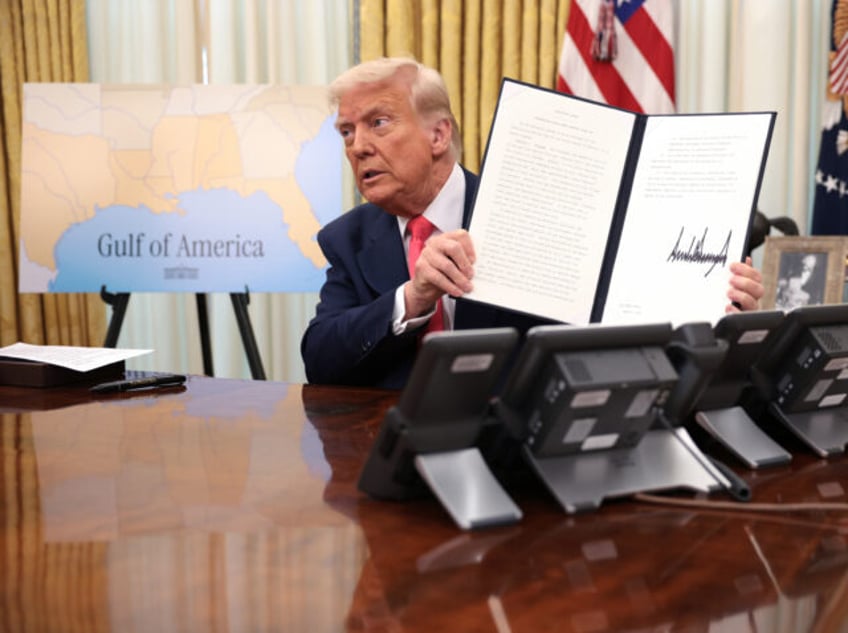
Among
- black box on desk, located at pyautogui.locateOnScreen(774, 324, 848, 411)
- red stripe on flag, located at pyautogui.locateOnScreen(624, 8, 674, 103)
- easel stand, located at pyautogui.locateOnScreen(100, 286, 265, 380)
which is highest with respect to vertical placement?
red stripe on flag, located at pyautogui.locateOnScreen(624, 8, 674, 103)

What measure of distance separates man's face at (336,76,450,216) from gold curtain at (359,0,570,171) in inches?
68.9

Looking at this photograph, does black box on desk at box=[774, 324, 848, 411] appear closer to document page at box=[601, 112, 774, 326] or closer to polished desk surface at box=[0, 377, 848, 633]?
polished desk surface at box=[0, 377, 848, 633]

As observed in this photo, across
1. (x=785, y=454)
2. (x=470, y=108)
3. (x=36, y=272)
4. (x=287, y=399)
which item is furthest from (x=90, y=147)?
(x=785, y=454)

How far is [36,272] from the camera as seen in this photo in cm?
365

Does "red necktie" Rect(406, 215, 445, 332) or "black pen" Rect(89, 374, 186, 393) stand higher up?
"red necktie" Rect(406, 215, 445, 332)

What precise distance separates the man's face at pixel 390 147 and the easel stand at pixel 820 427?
1.14 m

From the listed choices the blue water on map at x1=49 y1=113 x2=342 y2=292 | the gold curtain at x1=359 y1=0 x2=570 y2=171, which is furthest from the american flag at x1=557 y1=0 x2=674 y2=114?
the blue water on map at x1=49 y1=113 x2=342 y2=292

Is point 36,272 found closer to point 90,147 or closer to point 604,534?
point 90,147

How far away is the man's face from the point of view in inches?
84.5

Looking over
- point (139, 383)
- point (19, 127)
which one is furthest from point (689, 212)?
point (19, 127)

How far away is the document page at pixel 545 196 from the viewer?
1564mm

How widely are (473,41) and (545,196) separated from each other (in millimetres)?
2541

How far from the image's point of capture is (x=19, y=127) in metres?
4.30

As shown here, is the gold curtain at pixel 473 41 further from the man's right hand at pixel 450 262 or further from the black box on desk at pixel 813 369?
Result: the black box on desk at pixel 813 369
